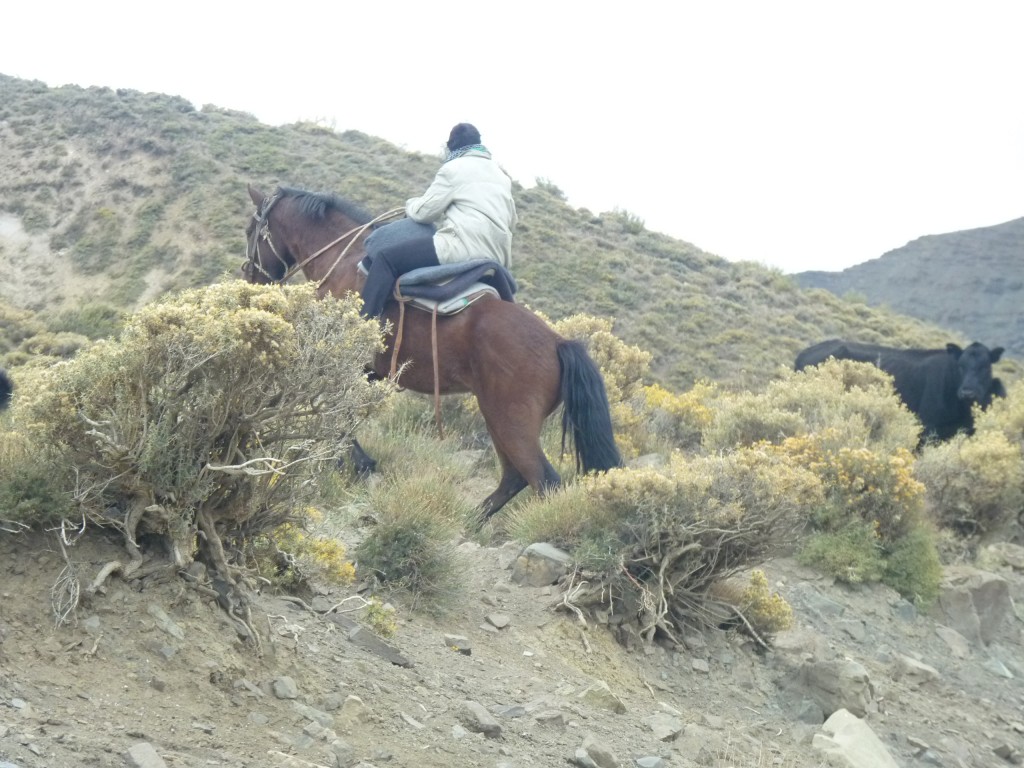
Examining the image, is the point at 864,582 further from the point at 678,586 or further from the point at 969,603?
the point at 678,586

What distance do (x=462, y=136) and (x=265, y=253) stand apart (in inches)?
97.8

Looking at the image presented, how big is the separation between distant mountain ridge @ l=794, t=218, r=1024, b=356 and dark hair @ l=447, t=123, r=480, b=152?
1891 inches

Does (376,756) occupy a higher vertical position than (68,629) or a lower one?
lower

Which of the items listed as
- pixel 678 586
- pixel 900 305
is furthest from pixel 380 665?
pixel 900 305

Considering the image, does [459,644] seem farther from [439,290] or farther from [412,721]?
[439,290]

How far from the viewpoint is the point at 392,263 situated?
8.38 metres

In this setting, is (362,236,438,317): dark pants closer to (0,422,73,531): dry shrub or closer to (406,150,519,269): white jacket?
(406,150,519,269): white jacket

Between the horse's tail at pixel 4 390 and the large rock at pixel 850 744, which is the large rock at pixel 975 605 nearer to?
the large rock at pixel 850 744

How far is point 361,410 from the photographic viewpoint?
15.5ft

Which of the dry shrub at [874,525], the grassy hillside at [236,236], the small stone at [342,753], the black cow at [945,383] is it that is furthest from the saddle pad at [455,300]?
the grassy hillside at [236,236]

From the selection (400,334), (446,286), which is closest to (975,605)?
(446,286)

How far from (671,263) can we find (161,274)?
596 inches

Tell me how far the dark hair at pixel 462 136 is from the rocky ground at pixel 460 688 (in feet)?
11.1

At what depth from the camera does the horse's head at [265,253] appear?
33.0 ft
